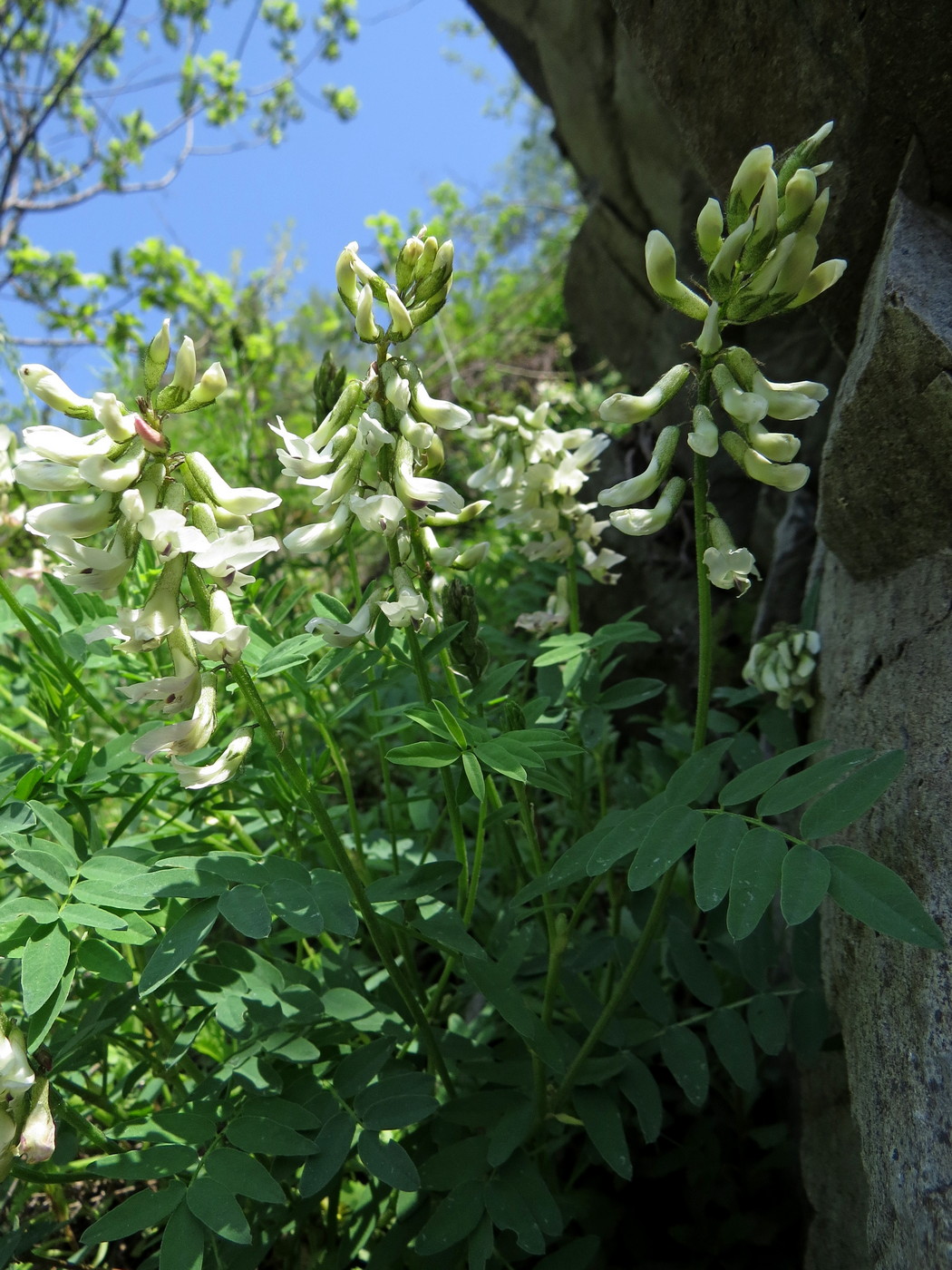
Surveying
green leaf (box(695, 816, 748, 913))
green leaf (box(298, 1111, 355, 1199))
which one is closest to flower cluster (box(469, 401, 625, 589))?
green leaf (box(695, 816, 748, 913))

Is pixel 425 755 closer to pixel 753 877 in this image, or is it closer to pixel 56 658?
pixel 753 877

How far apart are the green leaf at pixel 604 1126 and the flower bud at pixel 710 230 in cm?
140

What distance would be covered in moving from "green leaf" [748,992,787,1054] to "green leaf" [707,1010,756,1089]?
0.08 feet

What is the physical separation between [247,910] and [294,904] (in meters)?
0.07

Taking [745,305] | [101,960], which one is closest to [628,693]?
[745,305]

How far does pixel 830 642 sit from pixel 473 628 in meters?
0.84

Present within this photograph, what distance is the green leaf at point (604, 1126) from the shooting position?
148cm

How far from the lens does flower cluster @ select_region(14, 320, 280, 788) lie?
1.16m

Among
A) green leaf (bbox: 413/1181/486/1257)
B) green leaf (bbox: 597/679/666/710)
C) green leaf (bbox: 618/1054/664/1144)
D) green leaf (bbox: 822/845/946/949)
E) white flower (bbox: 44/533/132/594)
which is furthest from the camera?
green leaf (bbox: 597/679/666/710)

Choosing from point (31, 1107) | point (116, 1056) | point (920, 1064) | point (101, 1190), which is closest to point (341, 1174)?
point (101, 1190)

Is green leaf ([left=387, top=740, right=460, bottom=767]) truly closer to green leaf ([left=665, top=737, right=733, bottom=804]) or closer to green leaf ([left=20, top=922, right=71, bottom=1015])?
green leaf ([left=665, top=737, right=733, bottom=804])

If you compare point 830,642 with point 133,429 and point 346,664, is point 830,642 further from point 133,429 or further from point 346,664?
point 133,429

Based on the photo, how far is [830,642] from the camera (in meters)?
1.94

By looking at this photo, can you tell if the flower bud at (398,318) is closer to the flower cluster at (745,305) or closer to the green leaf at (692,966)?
the flower cluster at (745,305)
